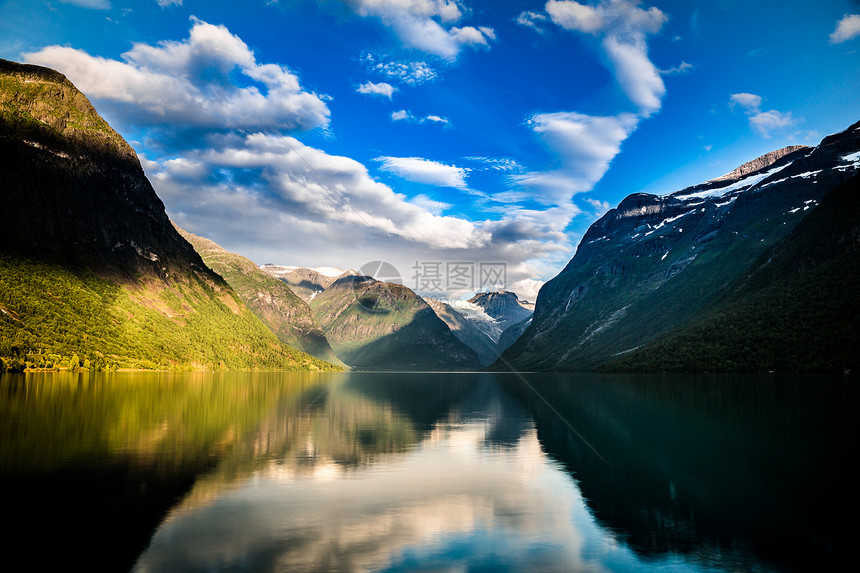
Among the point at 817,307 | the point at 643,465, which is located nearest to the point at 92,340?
the point at 643,465

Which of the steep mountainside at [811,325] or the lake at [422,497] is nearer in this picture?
the lake at [422,497]

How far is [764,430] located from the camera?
4634 centimetres

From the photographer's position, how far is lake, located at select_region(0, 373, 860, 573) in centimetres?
1678

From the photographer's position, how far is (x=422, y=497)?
25.1 meters

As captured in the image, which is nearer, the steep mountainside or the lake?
the lake

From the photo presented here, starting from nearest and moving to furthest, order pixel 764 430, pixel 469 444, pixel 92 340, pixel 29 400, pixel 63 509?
pixel 63 509, pixel 469 444, pixel 764 430, pixel 29 400, pixel 92 340

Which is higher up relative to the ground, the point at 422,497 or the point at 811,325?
the point at 811,325

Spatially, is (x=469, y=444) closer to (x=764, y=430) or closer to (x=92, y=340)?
(x=764, y=430)

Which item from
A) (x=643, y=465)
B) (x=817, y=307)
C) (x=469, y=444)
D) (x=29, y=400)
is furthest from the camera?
(x=817, y=307)

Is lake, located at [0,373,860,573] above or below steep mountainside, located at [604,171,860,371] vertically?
below

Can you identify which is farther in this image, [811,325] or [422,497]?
[811,325]

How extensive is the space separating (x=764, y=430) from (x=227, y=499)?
1855 inches

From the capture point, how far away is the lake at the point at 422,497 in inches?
661

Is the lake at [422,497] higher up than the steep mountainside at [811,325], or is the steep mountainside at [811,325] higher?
the steep mountainside at [811,325]
